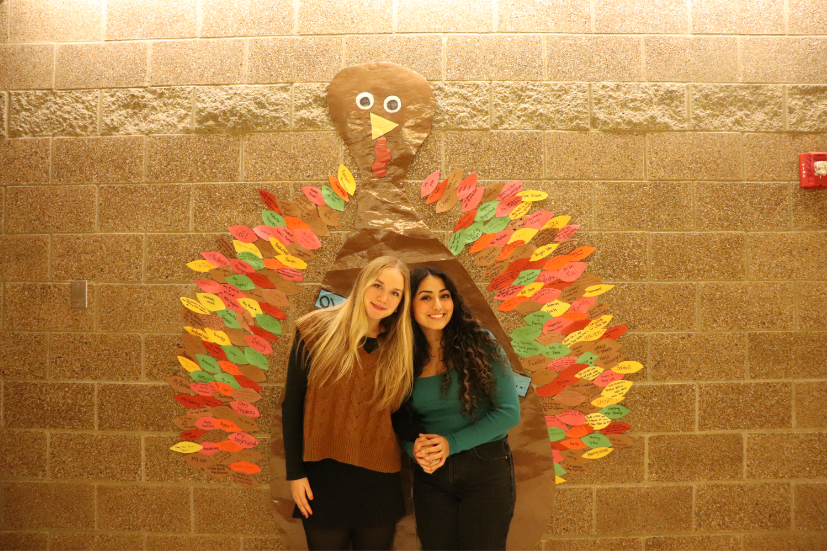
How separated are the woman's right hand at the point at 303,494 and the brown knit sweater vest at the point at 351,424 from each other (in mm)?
93

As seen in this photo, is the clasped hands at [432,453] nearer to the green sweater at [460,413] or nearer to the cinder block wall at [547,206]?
the green sweater at [460,413]

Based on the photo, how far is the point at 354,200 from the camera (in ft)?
6.82

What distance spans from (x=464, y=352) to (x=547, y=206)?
767mm

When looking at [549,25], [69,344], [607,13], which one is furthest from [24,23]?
[607,13]

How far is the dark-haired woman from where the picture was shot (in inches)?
65.2

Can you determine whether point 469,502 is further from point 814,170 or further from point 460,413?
point 814,170

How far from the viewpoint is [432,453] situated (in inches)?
65.1

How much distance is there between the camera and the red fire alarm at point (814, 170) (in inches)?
82.9

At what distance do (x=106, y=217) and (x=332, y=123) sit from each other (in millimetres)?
1032

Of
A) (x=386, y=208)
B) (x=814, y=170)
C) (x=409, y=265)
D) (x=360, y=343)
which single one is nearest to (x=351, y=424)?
(x=360, y=343)

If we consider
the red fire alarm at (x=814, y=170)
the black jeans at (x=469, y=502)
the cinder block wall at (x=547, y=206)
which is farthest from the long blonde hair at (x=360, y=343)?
the red fire alarm at (x=814, y=170)

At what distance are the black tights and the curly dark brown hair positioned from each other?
0.50 m

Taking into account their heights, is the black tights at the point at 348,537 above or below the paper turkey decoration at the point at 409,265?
below

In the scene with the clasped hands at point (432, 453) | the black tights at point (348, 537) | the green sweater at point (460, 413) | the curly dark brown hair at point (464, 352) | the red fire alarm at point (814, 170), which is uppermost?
the red fire alarm at point (814, 170)
